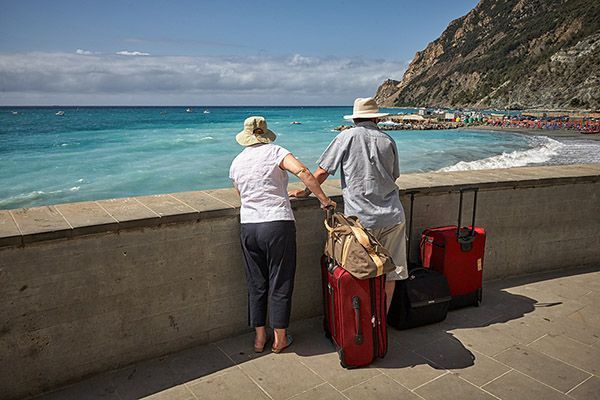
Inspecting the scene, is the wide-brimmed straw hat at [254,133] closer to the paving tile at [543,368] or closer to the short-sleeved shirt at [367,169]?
the short-sleeved shirt at [367,169]

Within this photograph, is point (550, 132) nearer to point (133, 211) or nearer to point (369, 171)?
point (369, 171)

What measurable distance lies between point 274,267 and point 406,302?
1111 mm

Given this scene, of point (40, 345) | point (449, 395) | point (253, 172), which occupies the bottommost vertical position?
point (449, 395)

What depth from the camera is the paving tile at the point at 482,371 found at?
9.75ft

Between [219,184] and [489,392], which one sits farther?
[219,184]

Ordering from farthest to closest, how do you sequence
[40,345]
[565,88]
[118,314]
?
[565,88], [118,314], [40,345]

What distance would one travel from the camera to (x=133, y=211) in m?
3.09

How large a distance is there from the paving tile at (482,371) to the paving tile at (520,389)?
0.05 meters

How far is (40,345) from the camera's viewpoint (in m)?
2.76

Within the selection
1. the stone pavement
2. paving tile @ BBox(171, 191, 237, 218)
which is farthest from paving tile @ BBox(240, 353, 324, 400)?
paving tile @ BBox(171, 191, 237, 218)

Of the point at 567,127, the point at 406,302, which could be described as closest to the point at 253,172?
the point at 406,302

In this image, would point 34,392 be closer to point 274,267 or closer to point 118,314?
point 118,314

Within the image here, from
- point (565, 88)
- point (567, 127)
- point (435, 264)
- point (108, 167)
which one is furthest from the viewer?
point (565, 88)

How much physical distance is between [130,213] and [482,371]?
8.12 ft
